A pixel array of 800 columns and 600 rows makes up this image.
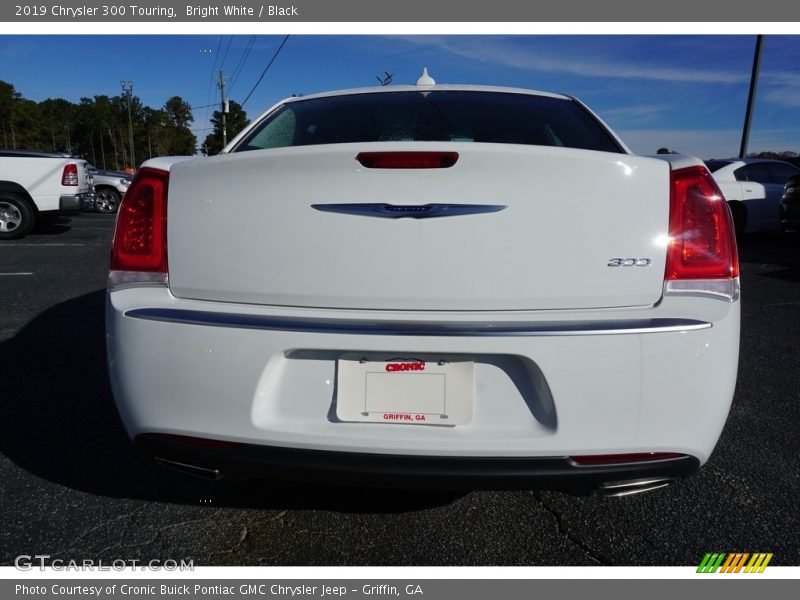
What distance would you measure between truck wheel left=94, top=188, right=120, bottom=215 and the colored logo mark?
16.7 m

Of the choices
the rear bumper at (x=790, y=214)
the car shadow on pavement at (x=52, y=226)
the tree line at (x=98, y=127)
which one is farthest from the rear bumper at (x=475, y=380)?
the tree line at (x=98, y=127)

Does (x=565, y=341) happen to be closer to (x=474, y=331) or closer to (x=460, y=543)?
(x=474, y=331)

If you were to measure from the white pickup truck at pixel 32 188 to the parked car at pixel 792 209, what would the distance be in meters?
11.2

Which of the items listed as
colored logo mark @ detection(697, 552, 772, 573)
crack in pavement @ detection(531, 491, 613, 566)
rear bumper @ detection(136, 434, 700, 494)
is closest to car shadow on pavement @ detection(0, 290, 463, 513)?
crack in pavement @ detection(531, 491, 613, 566)

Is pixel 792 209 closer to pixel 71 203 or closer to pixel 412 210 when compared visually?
pixel 412 210

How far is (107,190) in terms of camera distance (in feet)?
51.9

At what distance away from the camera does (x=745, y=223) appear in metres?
10.1

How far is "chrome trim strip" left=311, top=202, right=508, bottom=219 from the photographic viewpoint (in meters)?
1.54

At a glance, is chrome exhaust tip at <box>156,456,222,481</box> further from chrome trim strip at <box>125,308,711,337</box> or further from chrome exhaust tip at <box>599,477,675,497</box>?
chrome exhaust tip at <box>599,477,675,497</box>

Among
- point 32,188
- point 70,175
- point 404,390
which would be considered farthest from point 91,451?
point 32,188

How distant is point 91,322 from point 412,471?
3.81 meters

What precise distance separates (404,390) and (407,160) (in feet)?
2.03

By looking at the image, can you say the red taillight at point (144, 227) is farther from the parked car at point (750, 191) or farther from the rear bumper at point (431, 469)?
the parked car at point (750, 191)
